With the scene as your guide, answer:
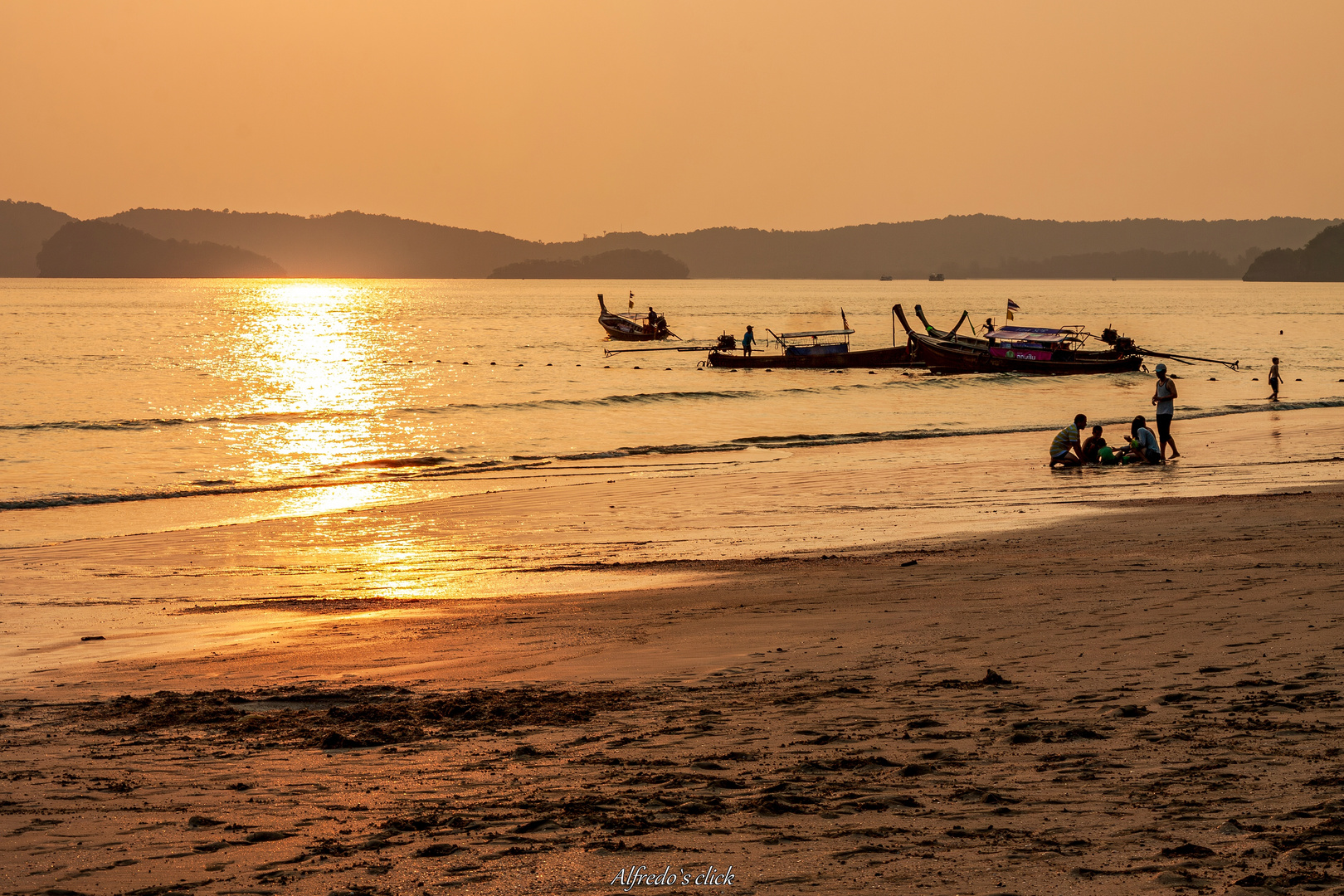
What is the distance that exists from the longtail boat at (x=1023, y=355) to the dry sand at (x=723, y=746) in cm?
4593

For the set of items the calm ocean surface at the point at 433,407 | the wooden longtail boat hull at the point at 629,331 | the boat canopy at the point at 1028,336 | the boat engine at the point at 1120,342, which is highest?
the wooden longtail boat hull at the point at 629,331

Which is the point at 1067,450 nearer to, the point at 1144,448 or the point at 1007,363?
the point at 1144,448

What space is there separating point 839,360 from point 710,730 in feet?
176

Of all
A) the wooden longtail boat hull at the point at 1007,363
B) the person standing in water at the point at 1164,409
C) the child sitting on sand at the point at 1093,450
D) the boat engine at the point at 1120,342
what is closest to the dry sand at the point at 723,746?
the child sitting on sand at the point at 1093,450

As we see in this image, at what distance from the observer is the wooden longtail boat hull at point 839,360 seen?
58.2 metres

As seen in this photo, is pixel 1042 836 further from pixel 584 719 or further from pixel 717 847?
pixel 584 719

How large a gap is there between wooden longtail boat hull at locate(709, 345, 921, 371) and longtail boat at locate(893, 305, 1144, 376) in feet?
4.05

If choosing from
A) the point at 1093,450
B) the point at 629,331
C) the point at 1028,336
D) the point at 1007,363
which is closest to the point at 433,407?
the point at 1007,363

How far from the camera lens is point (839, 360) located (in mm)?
59250

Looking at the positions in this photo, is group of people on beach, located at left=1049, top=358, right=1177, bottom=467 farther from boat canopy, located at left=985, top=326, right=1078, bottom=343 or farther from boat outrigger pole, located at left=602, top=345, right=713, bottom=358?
boat outrigger pole, located at left=602, top=345, right=713, bottom=358

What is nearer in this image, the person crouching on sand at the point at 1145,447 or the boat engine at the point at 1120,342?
the person crouching on sand at the point at 1145,447

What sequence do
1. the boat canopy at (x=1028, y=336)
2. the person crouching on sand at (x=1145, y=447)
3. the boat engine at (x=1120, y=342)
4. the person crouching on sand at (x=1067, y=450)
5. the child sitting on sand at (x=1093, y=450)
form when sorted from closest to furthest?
the person crouching on sand at (x=1067, y=450)
the person crouching on sand at (x=1145, y=447)
the child sitting on sand at (x=1093, y=450)
the boat engine at (x=1120, y=342)
the boat canopy at (x=1028, y=336)

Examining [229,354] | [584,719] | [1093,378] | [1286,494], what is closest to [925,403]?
[1093,378]

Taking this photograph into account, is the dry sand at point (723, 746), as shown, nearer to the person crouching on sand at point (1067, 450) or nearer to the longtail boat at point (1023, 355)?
the person crouching on sand at point (1067, 450)
